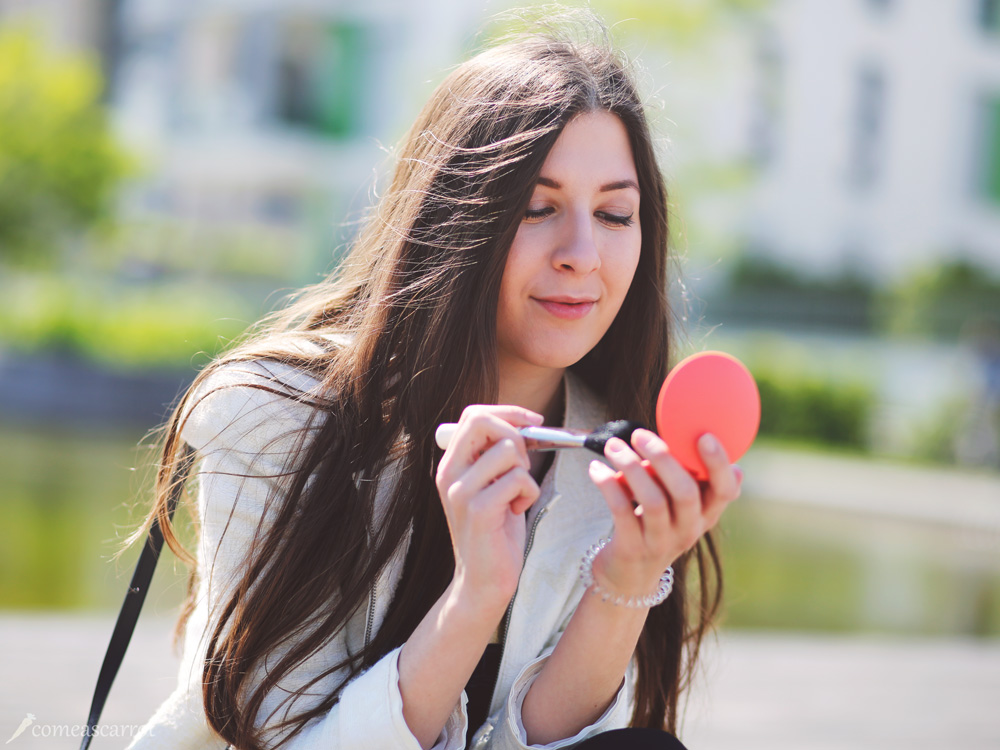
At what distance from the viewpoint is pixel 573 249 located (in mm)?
1746

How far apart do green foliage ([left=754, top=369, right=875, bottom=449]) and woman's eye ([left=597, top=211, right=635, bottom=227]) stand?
11.7 m

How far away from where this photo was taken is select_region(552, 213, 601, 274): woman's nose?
174 cm

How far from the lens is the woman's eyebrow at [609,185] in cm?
176

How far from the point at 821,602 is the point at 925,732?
2.41 meters

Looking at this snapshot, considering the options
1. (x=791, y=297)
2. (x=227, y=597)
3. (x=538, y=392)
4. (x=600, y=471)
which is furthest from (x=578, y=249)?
(x=791, y=297)

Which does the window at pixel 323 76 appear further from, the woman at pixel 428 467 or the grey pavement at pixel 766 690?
the woman at pixel 428 467

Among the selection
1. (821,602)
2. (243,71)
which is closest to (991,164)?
(243,71)

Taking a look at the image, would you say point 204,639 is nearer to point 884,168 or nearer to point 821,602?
point 821,602

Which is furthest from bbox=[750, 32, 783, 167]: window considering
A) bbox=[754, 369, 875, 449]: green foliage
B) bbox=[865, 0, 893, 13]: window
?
bbox=[754, 369, 875, 449]: green foliage

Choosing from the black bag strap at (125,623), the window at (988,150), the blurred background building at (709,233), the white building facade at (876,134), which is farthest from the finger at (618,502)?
the window at (988,150)

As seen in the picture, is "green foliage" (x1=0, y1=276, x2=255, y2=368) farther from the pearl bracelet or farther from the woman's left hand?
the woman's left hand

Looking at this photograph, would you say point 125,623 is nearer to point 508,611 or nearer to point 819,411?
point 508,611

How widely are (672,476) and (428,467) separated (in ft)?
2.06

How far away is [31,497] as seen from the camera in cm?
703
